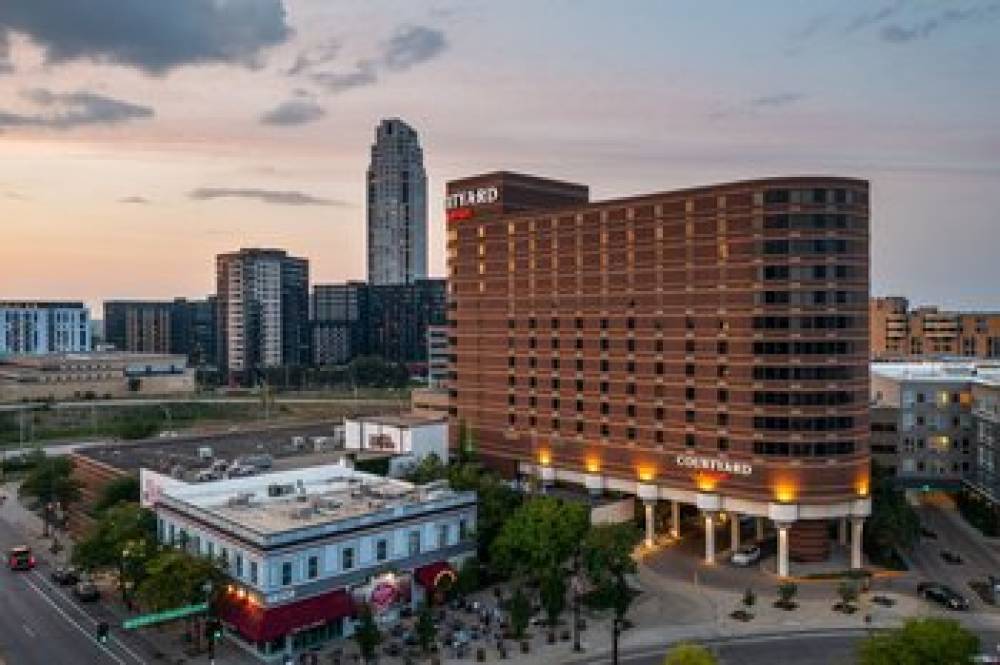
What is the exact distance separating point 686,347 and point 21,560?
82.7 meters

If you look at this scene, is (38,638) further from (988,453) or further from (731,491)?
(988,453)

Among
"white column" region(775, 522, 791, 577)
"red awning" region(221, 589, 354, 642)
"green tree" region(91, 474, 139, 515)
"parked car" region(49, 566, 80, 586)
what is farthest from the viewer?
"green tree" region(91, 474, 139, 515)

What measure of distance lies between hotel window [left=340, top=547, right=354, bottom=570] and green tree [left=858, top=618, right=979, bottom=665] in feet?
140

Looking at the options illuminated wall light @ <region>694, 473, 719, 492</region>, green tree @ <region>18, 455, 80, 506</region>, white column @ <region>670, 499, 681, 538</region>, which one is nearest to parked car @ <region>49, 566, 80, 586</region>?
green tree @ <region>18, 455, 80, 506</region>

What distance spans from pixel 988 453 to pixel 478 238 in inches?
3163

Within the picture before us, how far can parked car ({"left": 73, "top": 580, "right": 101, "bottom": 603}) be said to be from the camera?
8431cm

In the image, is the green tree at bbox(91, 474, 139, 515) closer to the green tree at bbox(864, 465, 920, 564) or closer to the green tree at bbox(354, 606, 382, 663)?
the green tree at bbox(354, 606, 382, 663)

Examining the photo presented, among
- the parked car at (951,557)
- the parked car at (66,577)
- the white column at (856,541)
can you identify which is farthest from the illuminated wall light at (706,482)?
the parked car at (66,577)

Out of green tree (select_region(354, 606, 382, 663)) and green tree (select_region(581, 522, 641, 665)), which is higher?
green tree (select_region(581, 522, 641, 665))

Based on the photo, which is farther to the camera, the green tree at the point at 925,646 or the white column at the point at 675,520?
the white column at the point at 675,520

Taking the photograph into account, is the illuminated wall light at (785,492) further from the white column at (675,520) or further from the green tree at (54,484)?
the green tree at (54,484)

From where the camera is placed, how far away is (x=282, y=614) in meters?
69.4

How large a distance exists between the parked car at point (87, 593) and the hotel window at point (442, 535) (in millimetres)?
35073

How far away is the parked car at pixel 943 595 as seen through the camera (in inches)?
3204
